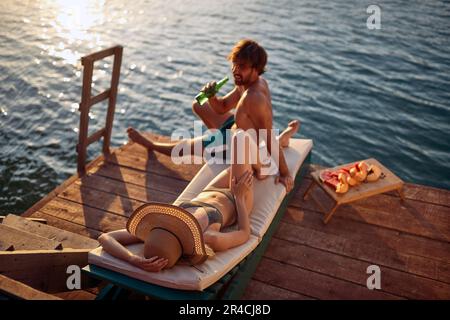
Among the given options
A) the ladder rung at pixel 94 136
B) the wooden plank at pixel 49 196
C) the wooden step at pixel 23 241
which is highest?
the wooden step at pixel 23 241

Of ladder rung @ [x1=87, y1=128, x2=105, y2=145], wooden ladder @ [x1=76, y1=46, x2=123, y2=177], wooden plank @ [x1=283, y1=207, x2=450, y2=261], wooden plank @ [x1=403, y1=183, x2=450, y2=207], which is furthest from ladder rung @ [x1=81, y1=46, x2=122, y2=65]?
wooden plank @ [x1=403, y1=183, x2=450, y2=207]

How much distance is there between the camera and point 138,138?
6.96 m

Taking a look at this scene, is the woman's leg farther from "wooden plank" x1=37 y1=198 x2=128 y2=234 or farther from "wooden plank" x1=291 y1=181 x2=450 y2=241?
"wooden plank" x1=291 y1=181 x2=450 y2=241

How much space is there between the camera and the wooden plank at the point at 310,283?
4.54m

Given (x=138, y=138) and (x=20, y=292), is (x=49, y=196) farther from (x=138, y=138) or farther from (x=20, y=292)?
(x=20, y=292)

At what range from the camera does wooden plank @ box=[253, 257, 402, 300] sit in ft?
14.9

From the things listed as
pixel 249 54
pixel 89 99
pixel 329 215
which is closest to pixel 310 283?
pixel 329 215

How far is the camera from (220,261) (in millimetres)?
4031

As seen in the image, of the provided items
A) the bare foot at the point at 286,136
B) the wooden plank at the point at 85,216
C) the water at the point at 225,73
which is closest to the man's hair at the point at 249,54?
the bare foot at the point at 286,136

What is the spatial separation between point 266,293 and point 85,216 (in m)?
2.42

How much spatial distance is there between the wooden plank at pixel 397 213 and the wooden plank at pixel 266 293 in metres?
1.51

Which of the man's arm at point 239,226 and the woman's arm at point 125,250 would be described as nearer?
the woman's arm at point 125,250

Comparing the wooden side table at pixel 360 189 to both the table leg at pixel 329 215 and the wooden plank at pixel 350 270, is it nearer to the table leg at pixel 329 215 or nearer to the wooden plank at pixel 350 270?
the table leg at pixel 329 215
